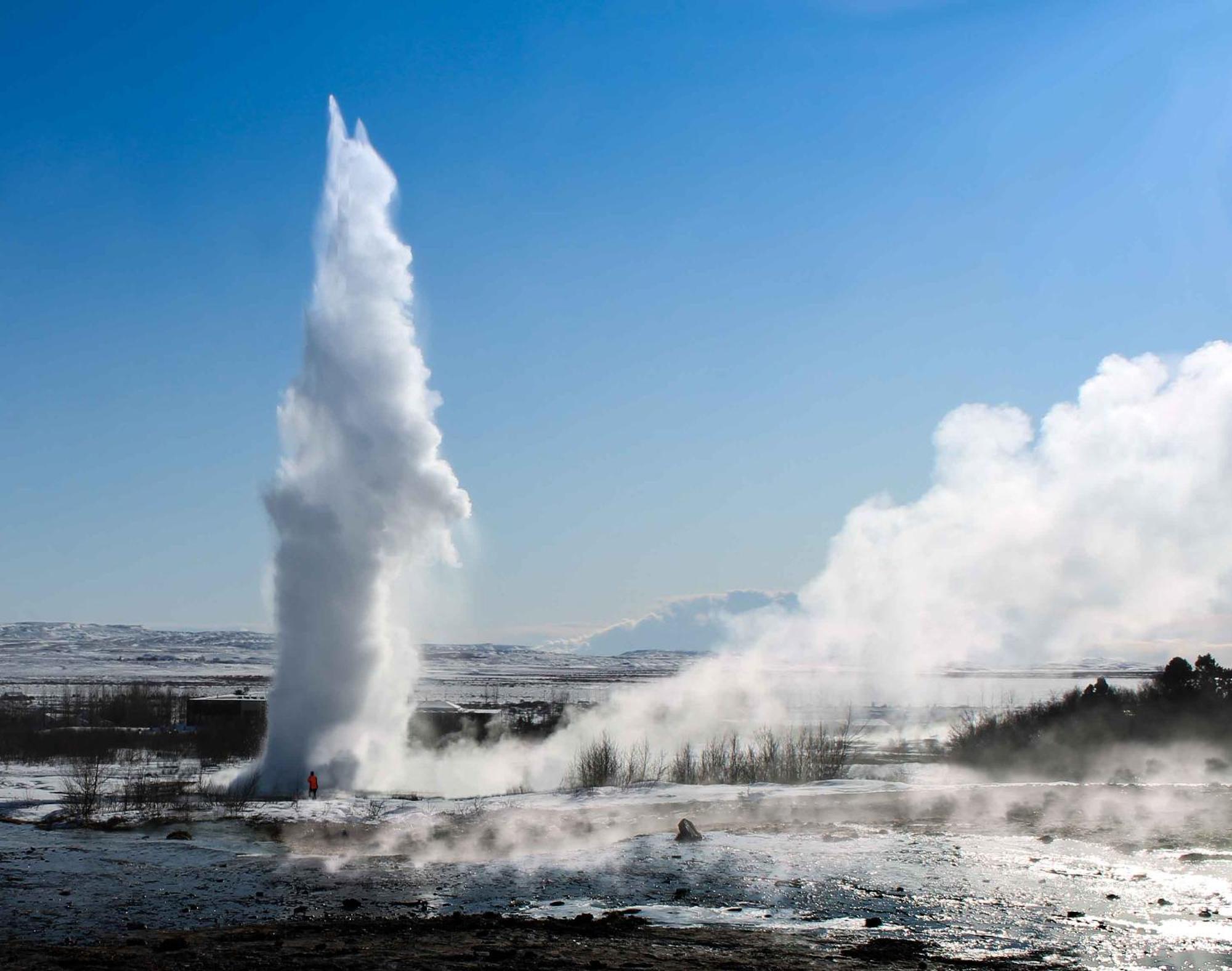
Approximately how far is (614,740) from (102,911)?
41300mm

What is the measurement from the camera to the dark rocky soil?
14562mm

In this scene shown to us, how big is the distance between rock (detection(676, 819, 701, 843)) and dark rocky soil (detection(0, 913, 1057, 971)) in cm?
→ 957

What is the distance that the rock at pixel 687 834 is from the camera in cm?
2753

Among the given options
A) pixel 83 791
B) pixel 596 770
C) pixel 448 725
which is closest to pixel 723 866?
pixel 596 770

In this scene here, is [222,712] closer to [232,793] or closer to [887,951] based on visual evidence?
[232,793]

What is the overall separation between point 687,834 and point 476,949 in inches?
511

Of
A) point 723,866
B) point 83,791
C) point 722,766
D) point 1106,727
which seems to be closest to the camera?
point 723,866

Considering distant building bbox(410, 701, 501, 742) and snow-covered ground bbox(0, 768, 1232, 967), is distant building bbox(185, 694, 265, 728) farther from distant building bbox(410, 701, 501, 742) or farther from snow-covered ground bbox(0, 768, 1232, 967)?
snow-covered ground bbox(0, 768, 1232, 967)

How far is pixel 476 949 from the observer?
15.5 metres

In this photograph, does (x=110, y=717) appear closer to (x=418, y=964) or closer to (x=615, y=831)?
(x=615, y=831)

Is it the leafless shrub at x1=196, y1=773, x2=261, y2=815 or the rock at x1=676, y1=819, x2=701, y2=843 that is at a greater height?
the rock at x1=676, y1=819, x2=701, y2=843

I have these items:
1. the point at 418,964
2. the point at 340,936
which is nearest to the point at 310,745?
the point at 340,936

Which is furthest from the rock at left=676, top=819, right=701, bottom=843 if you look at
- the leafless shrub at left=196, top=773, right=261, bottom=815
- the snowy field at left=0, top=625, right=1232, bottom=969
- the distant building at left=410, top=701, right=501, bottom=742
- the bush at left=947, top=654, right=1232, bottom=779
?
the distant building at left=410, top=701, right=501, bottom=742

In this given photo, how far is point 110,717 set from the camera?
255ft
